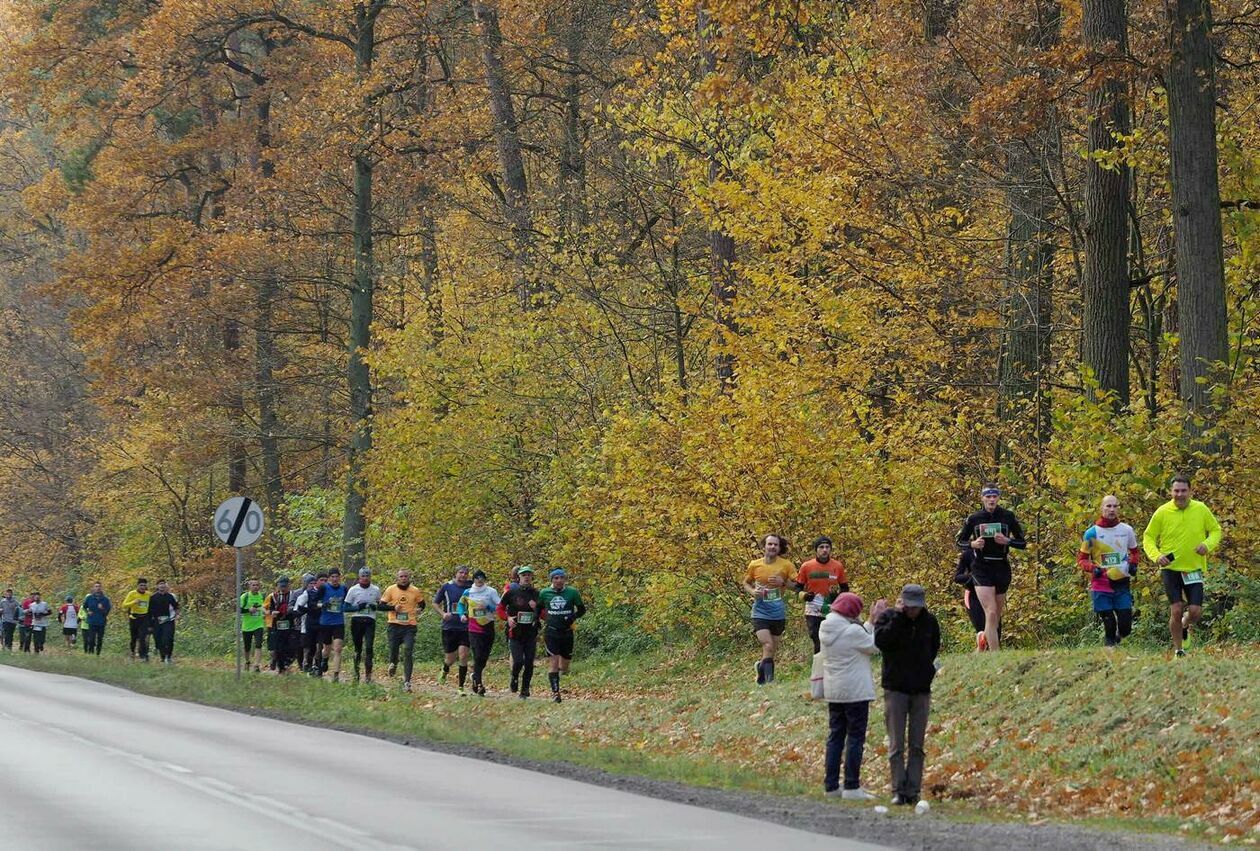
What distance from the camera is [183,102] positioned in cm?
3728

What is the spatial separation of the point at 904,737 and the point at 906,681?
503 mm

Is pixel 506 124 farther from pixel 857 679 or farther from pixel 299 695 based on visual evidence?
pixel 857 679

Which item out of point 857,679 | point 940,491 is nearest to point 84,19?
point 940,491

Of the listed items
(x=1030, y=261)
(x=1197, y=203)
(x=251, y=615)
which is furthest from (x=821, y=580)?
(x=251, y=615)

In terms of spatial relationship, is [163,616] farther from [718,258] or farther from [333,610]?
[718,258]

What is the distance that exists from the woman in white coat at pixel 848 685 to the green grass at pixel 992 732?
0.49 m

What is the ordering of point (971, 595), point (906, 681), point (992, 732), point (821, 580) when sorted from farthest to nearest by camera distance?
point (821, 580), point (971, 595), point (992, 732), point (906, 681)

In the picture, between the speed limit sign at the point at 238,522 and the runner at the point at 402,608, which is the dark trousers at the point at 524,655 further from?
the speed limit sign at the point at 238,522

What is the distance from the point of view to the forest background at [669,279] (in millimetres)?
21609

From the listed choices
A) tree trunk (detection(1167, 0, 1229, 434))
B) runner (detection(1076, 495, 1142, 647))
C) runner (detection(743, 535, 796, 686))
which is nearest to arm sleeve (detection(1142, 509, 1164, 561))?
runner (detection(1076, 495, 1142, 647))

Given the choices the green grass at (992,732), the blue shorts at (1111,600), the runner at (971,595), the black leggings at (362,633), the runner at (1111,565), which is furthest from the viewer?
the black leggings at (362,633)

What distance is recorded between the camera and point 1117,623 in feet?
59.7

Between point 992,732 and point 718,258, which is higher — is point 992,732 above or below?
below

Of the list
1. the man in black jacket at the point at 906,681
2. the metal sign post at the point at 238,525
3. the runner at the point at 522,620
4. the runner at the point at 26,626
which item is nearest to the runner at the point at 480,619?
the runner at the point at 522,620
